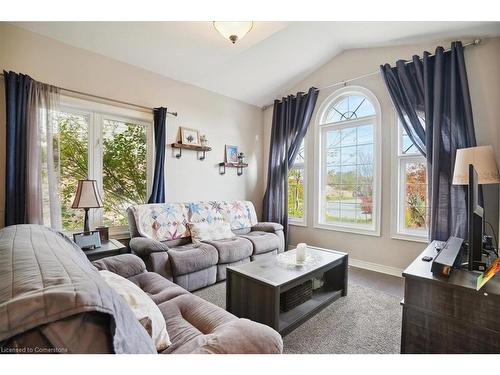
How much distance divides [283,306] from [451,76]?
9.34ft

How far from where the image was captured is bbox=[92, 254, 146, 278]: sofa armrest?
70.4 inches

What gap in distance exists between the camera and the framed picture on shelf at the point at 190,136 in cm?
345

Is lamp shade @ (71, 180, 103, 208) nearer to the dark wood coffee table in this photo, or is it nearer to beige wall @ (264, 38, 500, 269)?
the dark wood coffee table

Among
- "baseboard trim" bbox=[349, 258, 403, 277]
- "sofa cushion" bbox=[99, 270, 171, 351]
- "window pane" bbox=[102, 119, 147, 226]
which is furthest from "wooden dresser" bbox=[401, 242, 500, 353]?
"window pane" bbox=[102, 119, 147, 226]

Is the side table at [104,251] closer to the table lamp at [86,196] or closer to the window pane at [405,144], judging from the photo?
the table lamp at [86,196]

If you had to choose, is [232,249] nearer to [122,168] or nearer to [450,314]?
[122,168]

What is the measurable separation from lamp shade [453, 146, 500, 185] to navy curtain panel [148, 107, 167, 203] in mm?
3096

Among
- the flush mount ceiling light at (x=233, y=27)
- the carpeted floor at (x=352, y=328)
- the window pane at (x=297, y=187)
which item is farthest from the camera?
the window pane at (x=297, y=187)

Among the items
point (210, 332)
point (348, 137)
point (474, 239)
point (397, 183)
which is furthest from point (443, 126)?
point (210, 332)

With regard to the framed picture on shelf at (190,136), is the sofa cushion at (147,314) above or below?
below

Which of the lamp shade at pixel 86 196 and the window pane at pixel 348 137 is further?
the window pane at pixel 348 137

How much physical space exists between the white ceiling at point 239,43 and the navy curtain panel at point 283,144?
1.27ft

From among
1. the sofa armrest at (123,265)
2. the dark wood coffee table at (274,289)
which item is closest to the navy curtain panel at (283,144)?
the dark wood coffee table at (274,289)
